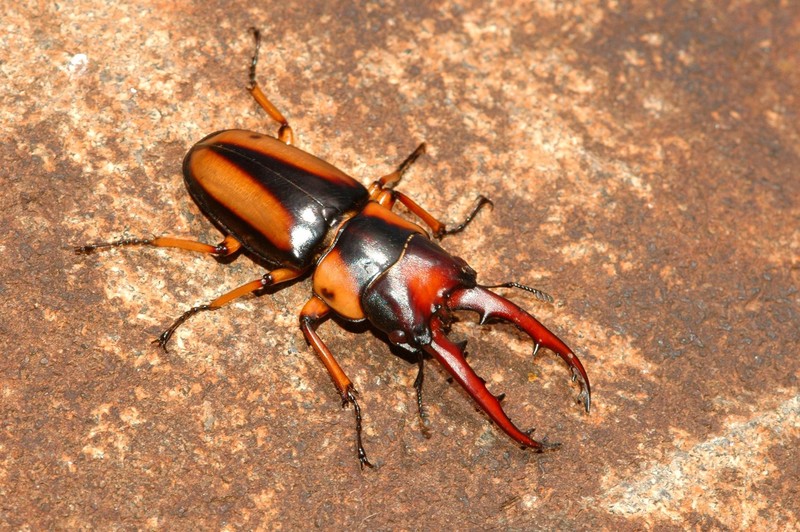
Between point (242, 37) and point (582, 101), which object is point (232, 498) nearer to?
point (242, 37)

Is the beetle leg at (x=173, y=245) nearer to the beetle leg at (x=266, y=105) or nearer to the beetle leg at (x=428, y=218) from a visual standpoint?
the beetle leg at (x=266, y=105)

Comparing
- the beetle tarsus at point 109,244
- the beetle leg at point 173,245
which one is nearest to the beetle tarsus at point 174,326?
the beetle leg at point 173,245

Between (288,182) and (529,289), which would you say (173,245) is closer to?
(288,182)

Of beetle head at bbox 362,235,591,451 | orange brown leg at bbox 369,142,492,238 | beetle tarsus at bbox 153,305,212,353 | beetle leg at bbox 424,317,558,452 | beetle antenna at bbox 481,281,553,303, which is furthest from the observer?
orange brown leg at bbox 369,142,492,238

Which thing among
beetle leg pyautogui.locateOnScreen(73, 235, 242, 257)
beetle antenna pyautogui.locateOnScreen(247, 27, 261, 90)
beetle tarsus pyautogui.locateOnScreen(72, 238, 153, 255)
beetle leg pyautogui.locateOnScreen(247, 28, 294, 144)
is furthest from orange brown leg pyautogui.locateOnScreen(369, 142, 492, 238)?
beetle tarsus pyautogui.locateOnScreen(72, 238, 153, 255)

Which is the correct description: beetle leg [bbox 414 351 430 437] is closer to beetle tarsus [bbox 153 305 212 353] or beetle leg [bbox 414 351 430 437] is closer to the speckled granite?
the speckled granite

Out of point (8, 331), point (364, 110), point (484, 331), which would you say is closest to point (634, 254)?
point (484, 331)

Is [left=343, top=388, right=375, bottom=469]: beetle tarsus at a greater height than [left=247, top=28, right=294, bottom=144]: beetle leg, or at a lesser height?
lesser
